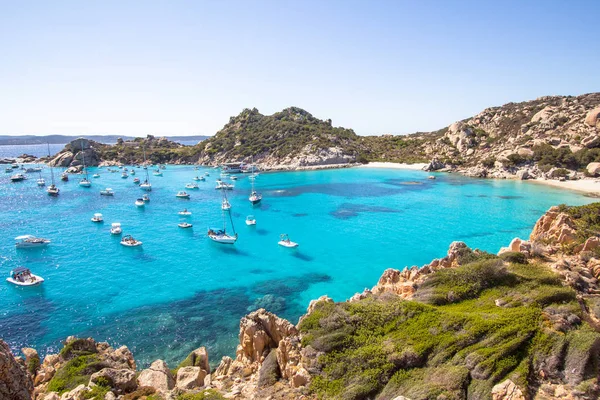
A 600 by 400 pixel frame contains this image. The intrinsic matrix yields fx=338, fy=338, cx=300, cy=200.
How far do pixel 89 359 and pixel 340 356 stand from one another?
42.2 feet

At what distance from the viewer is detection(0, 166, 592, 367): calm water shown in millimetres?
27734

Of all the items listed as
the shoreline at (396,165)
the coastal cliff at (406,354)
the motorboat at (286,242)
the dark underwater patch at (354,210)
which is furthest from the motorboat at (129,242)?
the shoreline at (396,165)

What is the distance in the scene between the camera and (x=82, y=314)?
2905cm

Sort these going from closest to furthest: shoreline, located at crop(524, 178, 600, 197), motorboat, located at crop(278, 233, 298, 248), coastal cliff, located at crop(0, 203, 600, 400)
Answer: coastal cliff, located at crop(0, 203, 600, 400), motorboat, located at crop(278, 233, 298, 248), shoreline, located at crop(524, 178, 600, 197)

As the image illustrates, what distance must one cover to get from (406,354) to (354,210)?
172ft

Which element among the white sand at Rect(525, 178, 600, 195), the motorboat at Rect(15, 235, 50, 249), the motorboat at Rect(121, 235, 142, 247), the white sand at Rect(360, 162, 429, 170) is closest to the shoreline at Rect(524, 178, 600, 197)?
the white sand at Rect(525, 178, 600, 195)

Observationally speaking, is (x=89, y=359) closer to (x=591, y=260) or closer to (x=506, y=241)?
(x=591, y=260)

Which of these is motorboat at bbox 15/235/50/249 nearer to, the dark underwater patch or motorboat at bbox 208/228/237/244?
motorboat at bbox 208/228/237/244

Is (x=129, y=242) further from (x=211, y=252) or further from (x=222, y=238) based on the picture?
(x=222, y=238)

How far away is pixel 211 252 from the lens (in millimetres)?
45188

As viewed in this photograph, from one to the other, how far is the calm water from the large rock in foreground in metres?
12.9

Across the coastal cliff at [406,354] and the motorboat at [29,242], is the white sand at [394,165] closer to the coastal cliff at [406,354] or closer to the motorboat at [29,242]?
the coastal cliff at [406,354]

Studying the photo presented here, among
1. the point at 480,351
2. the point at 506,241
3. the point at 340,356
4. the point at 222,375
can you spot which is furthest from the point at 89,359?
the point at 506,241

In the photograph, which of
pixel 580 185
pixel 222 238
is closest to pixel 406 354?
pixel 222 238
